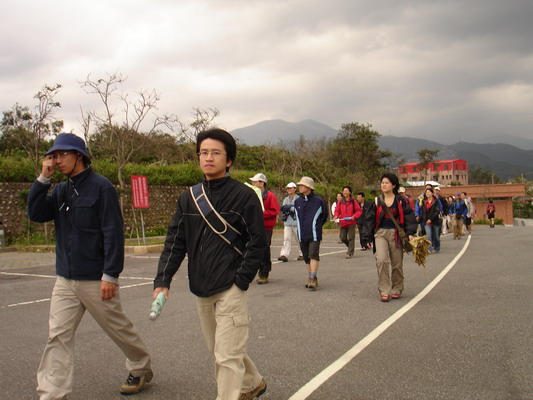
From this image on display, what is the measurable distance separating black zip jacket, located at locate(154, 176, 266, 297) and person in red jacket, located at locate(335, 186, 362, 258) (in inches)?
433

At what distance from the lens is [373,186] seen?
50.7 metres

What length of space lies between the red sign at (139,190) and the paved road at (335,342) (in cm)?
781

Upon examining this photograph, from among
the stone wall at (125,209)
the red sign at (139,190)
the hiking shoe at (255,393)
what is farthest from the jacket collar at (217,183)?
the stone wall at (125,209)

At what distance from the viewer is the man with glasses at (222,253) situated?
10.4 ft

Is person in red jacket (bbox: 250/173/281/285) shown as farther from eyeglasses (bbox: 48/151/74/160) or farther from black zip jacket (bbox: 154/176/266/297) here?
black zip jacket (bbox: 154/176/266/297)

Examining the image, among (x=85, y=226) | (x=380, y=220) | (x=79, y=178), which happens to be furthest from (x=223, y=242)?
(x=380, y=220)

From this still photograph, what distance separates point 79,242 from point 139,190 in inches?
549

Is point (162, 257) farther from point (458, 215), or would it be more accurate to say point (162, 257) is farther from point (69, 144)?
point (458, 215)

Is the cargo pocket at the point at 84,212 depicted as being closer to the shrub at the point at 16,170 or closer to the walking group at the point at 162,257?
the walking group at the point at 162,257

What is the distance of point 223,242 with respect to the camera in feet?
10.8

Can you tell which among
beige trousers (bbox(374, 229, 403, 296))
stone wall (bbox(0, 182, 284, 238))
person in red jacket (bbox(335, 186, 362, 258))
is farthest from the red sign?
beige trousers (bbox(374, 229, 403, 296))

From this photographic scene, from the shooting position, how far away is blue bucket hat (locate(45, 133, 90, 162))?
3.68 m

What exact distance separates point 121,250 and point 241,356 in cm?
120

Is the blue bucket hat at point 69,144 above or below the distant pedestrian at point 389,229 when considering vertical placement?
above
